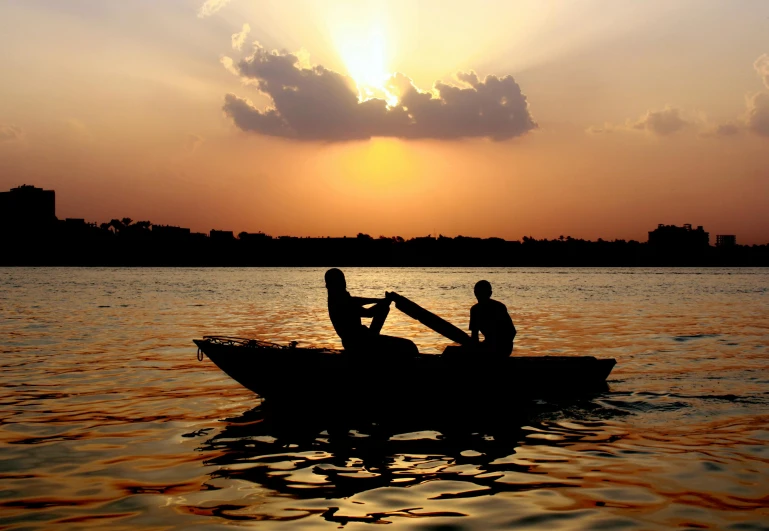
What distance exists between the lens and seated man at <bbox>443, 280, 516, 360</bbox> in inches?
590

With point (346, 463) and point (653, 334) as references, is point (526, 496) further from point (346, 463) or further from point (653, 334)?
point (653, 334)

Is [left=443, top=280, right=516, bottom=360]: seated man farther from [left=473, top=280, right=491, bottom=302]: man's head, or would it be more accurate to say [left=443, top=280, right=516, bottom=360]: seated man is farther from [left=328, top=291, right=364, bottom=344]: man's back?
[left=328, top=291, right=364, bottom=344]: man's back

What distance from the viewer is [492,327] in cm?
1514

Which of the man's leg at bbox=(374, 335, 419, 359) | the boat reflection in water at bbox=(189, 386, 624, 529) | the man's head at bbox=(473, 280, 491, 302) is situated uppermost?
the man's head at bbox=(473, 280, 491, 302)

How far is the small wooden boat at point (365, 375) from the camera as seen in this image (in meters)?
14.6

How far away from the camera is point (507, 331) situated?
15.3m

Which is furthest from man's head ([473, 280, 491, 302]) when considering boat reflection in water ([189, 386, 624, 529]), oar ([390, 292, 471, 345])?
boat reflection in water ([189, 386, 624, 529])

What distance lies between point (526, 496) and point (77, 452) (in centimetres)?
707

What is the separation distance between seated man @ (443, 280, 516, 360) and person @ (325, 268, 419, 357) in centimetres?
116

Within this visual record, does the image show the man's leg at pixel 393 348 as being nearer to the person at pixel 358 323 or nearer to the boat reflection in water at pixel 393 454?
the person at pixel 358 323

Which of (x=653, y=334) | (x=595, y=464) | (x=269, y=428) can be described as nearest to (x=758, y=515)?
(x=595, y=464)

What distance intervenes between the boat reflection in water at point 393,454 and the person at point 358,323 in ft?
3.43

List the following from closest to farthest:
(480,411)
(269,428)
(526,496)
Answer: (526,496) < (269,428) < (480,411)

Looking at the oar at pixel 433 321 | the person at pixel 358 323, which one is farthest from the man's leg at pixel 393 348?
the oar at pixel 433 321
